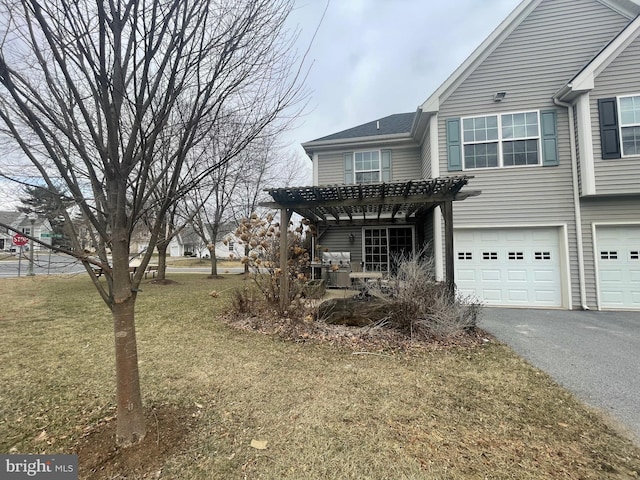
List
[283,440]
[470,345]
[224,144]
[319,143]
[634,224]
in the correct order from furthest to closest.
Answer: [319,143] < [634,224] < [470,345] < [224,144] < [283,440]

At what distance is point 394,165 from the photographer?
35.8 ft

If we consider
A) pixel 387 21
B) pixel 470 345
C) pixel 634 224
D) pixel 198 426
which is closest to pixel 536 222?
pixel 634 224

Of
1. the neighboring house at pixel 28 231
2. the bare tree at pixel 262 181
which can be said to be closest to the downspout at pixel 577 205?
the neighboring house at pixel 28 231

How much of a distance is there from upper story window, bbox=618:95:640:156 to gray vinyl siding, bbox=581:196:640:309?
4.12 ft

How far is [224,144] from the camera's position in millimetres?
2971

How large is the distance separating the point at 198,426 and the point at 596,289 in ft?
31.9

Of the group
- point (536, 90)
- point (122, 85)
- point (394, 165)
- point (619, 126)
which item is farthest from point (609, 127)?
point (122, 85)

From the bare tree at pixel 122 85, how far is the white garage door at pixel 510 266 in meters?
7.73

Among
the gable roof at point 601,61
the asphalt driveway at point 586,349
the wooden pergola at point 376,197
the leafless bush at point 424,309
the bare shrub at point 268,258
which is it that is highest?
the gable roof at point 601,61

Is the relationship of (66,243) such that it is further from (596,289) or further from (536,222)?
(596,289)

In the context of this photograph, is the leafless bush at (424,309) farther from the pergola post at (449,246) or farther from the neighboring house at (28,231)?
the neighboring house at (28,231)

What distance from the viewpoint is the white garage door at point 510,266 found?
8086 millimetres

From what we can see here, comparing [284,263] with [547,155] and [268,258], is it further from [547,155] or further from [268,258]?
[547,155]

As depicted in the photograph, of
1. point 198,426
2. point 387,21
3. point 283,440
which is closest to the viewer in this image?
point 283,440
